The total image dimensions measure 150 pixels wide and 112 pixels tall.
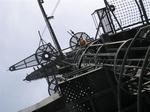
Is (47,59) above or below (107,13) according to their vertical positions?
below

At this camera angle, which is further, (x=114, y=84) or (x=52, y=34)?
(x=52, y=34)

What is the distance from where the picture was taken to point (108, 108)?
8.11 m

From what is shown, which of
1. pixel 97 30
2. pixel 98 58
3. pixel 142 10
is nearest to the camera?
pixel 98 58

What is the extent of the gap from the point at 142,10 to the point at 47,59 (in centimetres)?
998

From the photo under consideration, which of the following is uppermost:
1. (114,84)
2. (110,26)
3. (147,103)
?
(110,26)

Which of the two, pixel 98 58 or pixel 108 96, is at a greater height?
pixel 98 58

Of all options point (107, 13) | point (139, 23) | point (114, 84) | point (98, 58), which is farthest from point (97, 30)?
point (114, 84)

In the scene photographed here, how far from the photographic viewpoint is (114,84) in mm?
8133

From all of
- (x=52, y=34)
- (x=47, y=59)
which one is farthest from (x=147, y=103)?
(x=52, y=34)

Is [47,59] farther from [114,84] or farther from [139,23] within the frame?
[114,84]

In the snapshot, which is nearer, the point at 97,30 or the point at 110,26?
the point at 110,26

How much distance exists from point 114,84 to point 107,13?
5847mm

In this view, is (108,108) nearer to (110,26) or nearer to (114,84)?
(114,84)

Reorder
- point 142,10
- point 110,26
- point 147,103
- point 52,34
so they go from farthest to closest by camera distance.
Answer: point 52,34, point 110,26, point 142,10, point 147,103
